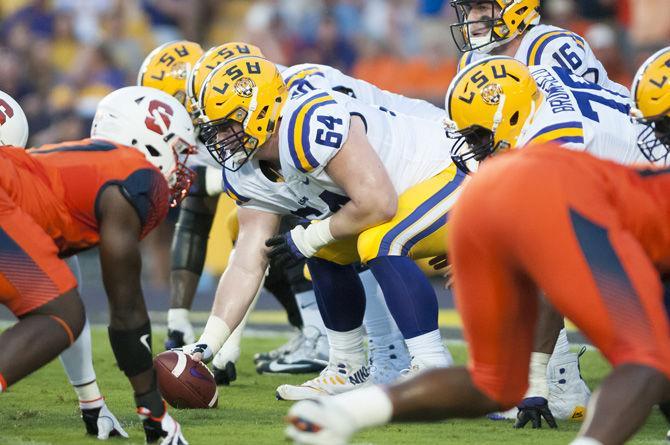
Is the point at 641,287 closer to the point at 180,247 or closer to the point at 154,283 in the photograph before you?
the point at 180,247

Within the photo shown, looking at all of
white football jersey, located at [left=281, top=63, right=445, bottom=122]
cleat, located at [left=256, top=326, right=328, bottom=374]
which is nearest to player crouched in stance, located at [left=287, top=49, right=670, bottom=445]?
white football jersey, located at [left=281, top=63, right=445, bottom=122]

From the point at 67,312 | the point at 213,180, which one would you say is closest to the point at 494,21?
the point at 213,180

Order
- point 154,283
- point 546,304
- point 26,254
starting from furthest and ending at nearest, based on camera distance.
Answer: point 154,283
point 546,304
point 26,254

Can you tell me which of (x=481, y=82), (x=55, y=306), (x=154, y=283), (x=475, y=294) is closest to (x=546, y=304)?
(x=481, y=82)

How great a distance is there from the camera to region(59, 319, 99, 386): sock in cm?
460

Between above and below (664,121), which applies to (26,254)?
A: below

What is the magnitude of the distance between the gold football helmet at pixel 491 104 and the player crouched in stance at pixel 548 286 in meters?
1.53

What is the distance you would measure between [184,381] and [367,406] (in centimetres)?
225

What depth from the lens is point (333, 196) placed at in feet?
18.5

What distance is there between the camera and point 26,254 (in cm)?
400

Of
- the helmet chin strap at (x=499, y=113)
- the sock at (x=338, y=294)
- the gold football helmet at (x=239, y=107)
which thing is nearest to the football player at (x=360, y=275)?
the sock at (x=338, y=294)

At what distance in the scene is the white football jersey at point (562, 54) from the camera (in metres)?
6.17

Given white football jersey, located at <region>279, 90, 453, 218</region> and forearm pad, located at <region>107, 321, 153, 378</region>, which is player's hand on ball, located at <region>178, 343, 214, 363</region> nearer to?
white football jersey, located at <region>279, 90, 453, 218</region>

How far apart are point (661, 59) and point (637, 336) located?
1.60m
